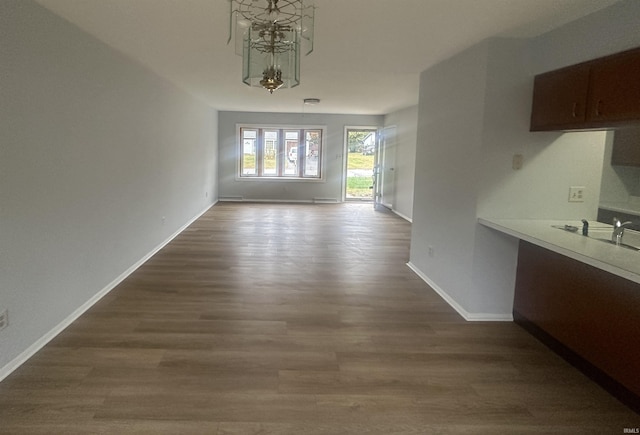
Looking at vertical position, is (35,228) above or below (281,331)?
above

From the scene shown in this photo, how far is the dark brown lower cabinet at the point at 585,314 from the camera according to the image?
2.20m

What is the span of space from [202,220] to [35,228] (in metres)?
4.99

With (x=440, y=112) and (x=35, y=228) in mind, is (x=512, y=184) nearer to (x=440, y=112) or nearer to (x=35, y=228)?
(x=440, y=112)

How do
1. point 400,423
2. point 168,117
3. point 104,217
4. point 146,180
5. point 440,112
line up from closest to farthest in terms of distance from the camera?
1. point 400,423
2. point 104,217
3. point 440,112
4. point 146,180
5. point 168,117

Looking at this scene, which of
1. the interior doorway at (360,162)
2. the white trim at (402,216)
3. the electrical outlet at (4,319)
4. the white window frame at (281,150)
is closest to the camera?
the electrical outlet at (4,319)

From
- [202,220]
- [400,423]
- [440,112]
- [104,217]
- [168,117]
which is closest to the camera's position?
[400,423]

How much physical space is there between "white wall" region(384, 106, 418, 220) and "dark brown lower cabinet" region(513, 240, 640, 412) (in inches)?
194

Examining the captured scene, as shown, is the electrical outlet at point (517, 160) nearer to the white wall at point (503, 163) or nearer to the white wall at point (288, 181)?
the white wall at point (503, 163)

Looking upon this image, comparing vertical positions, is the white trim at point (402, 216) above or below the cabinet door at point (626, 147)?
below

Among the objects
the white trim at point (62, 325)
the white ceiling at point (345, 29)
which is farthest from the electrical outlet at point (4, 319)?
the white ceiling at point (345, 29)

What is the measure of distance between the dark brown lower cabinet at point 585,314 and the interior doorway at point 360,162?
734 centimetres

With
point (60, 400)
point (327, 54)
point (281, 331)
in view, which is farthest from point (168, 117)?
point (60, 400)

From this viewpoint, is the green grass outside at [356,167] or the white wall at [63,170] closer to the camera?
the white wall at [63,170]

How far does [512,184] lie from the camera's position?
3225 mm
